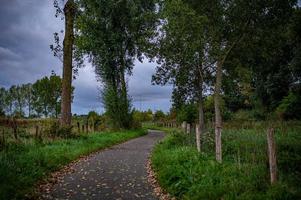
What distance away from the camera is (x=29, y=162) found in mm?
12867

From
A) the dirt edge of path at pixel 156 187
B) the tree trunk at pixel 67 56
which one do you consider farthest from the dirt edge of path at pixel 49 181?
the tree trunk at pixel 67 56

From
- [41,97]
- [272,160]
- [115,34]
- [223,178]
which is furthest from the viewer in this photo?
[41,97]

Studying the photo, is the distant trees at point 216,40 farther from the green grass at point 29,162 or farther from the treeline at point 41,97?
the treeline at point 41,97

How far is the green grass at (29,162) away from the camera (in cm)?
982

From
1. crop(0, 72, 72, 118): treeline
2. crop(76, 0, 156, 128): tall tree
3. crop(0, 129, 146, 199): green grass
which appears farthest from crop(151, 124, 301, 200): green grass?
crop(0, 72, 72, 118): treeline

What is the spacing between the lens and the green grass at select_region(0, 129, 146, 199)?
9.82m

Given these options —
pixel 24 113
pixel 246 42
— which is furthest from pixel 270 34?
pixel 24 113

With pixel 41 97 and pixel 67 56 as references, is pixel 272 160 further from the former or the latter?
pixel 41 97

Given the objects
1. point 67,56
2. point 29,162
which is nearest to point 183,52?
point 67,56

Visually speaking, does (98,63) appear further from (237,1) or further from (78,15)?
(237,1)

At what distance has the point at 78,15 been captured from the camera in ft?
85.0

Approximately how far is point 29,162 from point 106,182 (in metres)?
3.14

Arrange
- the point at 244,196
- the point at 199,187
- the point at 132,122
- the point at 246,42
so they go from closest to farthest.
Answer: the point at 244,196
the point at 199,187
the point at 246,42
the point at 132,122

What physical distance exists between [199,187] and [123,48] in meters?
35.4
